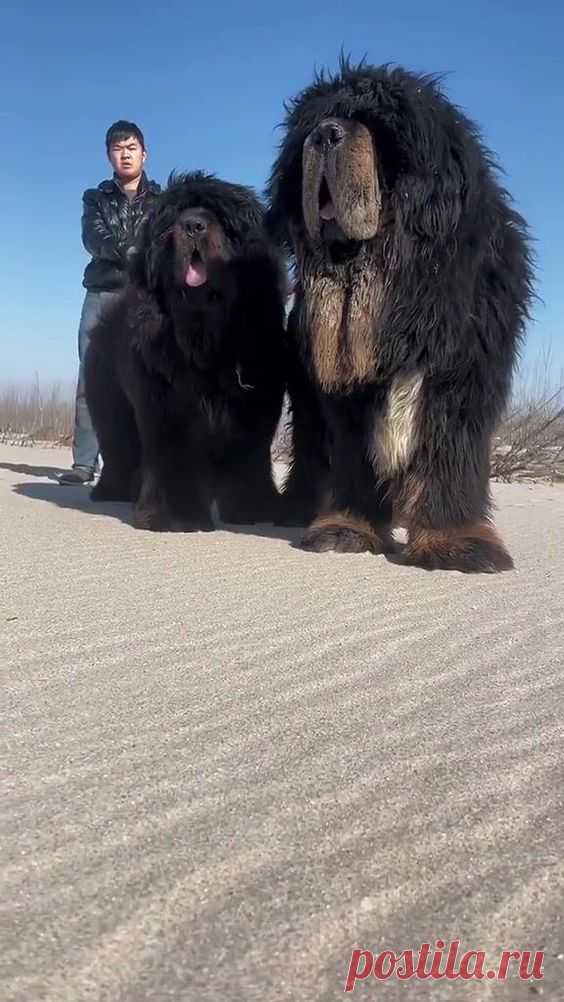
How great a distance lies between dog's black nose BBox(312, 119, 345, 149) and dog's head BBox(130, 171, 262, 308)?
0.84m

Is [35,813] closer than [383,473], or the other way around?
[35,813]

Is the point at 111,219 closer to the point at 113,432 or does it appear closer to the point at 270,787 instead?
the point at 113,432

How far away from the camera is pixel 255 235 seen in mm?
4211

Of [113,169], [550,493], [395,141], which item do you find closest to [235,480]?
[395,141]

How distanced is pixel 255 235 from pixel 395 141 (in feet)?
3.35

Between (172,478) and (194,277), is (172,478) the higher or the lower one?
the lower one

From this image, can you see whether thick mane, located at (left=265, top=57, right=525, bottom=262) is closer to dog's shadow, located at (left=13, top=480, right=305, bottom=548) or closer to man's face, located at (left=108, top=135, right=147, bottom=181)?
dog's shadow, located at (left=13, top=480, right=305, bottom=548)

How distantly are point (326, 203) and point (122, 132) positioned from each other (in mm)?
2891

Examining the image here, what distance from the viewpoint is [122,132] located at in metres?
5.84

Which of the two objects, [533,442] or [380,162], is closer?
[380,162]

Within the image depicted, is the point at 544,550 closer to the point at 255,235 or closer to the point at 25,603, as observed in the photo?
the point at 255,235

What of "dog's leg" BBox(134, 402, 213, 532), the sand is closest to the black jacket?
"dog's leg" BBox(134, 402, 213, 532)

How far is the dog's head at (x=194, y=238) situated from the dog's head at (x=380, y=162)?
27.4 inches

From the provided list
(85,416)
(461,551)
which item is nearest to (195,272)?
(461,551)
